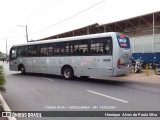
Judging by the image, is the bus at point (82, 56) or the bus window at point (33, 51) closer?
the bus at point (82, 56)

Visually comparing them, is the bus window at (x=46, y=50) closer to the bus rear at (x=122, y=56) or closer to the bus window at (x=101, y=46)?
the bus window at (x=101, y=46)

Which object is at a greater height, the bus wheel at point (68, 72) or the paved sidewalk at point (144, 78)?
the bus wheel at point (68, 72)

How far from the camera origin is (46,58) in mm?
16844

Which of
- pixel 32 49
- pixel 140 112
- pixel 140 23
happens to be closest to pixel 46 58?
pixel 32 49

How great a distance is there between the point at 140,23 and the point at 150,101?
20115 millimetres

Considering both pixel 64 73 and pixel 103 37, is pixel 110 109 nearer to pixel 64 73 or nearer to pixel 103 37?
pixel 103 37

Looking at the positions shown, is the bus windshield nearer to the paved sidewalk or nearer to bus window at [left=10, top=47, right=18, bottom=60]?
the paved sidewalk

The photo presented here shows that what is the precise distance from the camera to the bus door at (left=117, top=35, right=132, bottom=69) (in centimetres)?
1231

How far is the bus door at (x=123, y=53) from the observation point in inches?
485

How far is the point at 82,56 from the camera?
547 inches

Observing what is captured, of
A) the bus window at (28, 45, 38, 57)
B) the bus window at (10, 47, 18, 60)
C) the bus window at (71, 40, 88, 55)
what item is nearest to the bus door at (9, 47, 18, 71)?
the bus window at (10, 47, 18, 60)

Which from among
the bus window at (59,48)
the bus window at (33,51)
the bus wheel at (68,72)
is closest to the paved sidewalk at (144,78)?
the bus wheel at (68,72)

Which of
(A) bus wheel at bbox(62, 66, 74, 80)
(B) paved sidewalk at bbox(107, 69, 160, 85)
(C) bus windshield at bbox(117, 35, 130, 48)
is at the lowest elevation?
(B) paved sidewalk at bbox(107, 69, 160, 85)

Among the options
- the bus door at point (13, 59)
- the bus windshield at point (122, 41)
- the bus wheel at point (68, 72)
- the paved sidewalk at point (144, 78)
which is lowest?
the paved sidewalk at point (144, 78)
